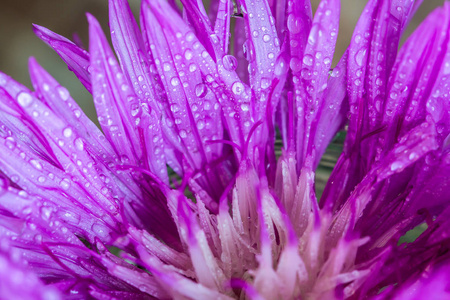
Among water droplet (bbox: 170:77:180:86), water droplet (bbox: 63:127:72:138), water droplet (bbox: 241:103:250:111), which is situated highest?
water droplet (bbox: 170:77:180:86)

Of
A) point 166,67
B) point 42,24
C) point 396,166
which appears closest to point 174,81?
point 166,67

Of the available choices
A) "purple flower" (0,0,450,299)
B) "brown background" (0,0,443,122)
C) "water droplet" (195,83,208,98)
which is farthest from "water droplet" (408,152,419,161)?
"brown background" (0,0,443,122)

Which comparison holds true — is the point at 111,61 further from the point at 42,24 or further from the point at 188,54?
the point at 42,24

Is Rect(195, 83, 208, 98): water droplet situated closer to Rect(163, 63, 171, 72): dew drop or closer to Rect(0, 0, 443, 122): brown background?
Rect(163, 63, 171, 72): dew drop

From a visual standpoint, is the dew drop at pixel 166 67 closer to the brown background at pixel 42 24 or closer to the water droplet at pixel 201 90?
the water droplet at pixel 201 90

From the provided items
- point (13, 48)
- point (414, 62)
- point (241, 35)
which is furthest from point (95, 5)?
point (414, 62)

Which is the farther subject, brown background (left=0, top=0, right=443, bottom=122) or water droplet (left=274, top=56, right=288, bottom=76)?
brown background (left=0, top=0, right=443, bottom=122)

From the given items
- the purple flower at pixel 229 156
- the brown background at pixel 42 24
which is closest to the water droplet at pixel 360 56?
the purple flower at pixel 229 156

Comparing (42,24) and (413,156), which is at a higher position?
(42,24)
